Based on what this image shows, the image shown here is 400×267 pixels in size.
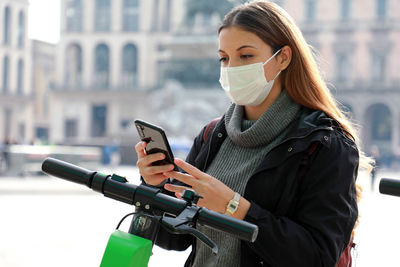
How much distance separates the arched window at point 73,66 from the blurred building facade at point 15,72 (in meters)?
7.04

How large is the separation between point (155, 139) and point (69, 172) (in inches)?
10.7

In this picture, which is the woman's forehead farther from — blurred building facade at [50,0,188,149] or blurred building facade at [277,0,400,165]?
blurred building facade at [50,0,188,149]

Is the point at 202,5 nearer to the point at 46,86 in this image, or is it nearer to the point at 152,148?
the point at 152,148

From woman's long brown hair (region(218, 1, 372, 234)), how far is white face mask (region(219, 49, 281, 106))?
0.06 meters

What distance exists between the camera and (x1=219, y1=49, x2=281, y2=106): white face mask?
6.70 feet

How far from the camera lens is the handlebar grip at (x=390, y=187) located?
1.57m

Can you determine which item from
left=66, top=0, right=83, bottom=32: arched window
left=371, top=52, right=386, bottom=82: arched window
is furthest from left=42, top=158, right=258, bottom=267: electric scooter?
left=66, top=0, right=83, bottom=32: arched window

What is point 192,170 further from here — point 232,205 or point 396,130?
point 396,130

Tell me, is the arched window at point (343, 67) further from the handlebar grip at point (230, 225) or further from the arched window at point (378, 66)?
the handlebar grip at point (230, 225)

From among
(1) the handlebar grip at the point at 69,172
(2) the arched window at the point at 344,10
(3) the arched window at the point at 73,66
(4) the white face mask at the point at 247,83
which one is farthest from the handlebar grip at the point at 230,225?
(3) the arched window at the point at 73,66

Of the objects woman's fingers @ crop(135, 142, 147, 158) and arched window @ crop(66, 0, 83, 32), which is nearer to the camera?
woman's fingers @ crop(135, 142, 147, 158)

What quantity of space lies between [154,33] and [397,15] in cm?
2186

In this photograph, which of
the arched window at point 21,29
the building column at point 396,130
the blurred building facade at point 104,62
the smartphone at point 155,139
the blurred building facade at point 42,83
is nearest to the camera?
the smartphone at point 155,139

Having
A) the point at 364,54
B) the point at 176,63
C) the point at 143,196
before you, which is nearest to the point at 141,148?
the point at 143,196
